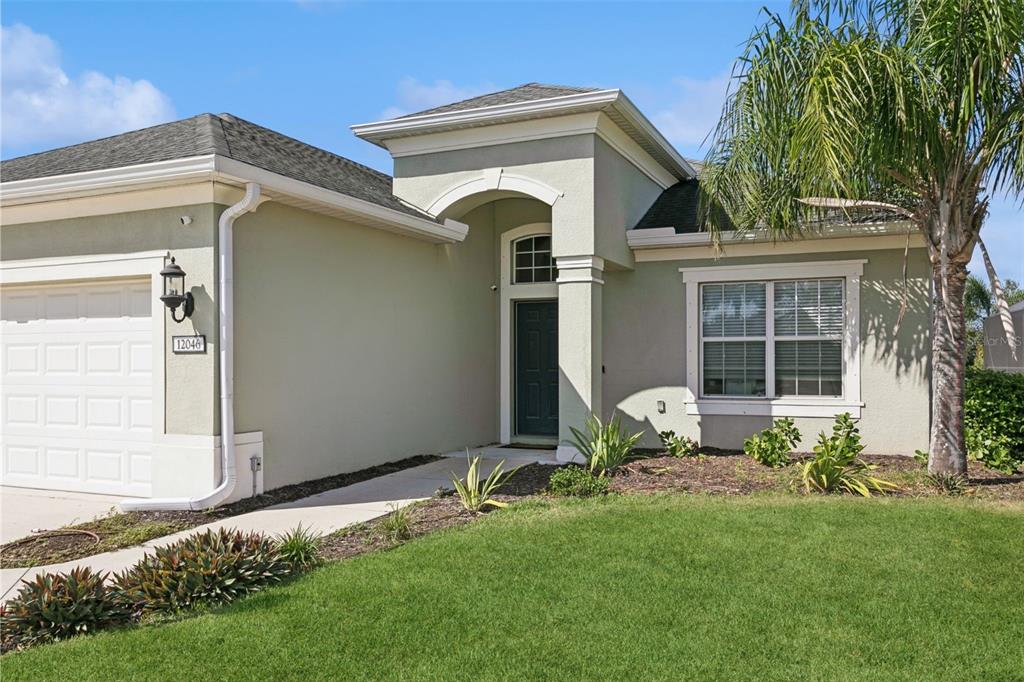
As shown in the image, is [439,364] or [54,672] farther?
[439,364]

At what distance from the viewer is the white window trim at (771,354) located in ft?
32.9

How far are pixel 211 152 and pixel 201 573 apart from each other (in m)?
4.19

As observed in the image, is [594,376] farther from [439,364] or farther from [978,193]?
[978,193]

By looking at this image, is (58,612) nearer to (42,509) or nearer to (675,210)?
(42,509)

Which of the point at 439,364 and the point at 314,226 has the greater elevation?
the point at 314,226

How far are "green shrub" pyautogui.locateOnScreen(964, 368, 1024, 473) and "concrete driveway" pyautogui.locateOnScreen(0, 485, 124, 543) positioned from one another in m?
9.32

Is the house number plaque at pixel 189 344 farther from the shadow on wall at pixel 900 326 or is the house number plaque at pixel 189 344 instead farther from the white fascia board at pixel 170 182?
the shadow on wall at pixel 900 326

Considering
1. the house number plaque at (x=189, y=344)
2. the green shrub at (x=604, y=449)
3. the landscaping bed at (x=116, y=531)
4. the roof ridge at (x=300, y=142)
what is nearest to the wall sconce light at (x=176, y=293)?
the house number plaque at (x=189, y=344)

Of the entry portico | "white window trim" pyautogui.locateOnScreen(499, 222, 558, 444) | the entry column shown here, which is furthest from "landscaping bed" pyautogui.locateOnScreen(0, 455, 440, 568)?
"white window trim" pyautogui.locateOnScreen(499, 222, 558, 444)

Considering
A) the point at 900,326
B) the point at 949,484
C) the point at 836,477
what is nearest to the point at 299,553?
the point at 836,477

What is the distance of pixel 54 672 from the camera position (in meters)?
3.77

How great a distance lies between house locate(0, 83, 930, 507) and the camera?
25.1 ft

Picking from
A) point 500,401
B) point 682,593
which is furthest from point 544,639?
point 500,401

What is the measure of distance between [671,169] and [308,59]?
6.11 m
